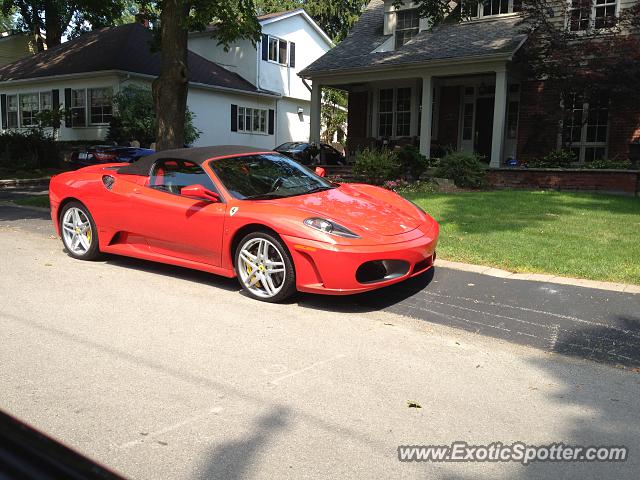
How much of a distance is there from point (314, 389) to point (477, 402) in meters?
1.00

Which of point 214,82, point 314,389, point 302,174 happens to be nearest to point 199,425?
point 314,389

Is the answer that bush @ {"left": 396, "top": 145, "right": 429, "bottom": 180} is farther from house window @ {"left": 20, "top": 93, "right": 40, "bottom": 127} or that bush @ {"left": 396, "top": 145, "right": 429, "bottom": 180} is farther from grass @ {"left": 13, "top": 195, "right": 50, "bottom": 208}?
house window @ {"left": 20, "top": 93, "right": 40, "bottom": 127}

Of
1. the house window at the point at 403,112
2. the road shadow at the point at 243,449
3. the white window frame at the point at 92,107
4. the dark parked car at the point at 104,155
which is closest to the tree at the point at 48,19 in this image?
the white window frame at the point at 92,107

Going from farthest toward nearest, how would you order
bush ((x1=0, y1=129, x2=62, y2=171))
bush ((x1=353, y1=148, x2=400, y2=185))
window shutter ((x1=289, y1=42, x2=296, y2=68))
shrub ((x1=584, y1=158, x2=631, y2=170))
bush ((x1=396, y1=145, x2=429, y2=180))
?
1. window shutter ((x1=289, y1=42, x2=296, y2=68))
2. bush ((x1=0, y1=129, x2=62, y2=171))
3. bush ((x1=396, y1=145, x2=429, y2=180))
4. bush ((x1=353, y1=148, x2=400, y2=185))
5. shrub ((x1=584, y1=158, x2=631, y2=170))

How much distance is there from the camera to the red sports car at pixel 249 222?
522 cm

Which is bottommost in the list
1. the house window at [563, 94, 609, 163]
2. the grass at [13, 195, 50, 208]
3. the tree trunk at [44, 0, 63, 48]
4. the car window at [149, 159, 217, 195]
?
the grass at [13, 195, 50, 208]

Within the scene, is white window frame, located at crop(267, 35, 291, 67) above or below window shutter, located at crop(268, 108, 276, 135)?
above

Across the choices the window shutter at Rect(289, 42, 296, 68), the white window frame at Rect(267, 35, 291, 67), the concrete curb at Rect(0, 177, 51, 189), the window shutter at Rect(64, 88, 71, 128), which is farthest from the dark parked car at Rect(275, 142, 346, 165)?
the window shutter at Rect(64, 88, 71, 128)

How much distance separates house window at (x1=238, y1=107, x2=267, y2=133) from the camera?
99.2 feet

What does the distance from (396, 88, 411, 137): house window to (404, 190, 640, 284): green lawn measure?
31.6 ft

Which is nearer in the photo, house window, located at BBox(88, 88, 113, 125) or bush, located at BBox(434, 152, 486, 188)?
bush, located at BBox(434, 152, 486, 188)

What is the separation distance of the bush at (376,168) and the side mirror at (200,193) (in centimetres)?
841

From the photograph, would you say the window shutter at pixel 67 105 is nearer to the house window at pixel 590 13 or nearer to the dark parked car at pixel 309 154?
the dark parked car at pixel 309 154

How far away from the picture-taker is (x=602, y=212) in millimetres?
9969
